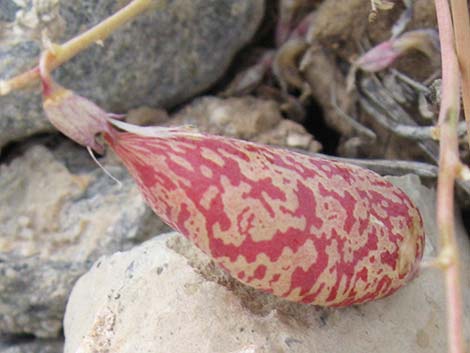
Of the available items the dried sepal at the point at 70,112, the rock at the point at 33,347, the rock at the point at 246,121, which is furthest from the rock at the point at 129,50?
the dried sepal at the point at 70,112

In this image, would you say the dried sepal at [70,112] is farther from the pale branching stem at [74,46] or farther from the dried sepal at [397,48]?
the dried sepal at [397,48]

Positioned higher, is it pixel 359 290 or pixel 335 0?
pixel 335 0

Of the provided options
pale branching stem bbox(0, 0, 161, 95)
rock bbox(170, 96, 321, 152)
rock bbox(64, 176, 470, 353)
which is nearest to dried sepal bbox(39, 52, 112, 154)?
pale branching stem bbox(0, 0, 161, 95)

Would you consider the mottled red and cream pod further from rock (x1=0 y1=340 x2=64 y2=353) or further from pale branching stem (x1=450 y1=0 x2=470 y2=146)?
rock (x1=0 y1=340 x2=64 y2=353)

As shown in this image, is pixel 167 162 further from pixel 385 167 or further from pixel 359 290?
pixel 385 167

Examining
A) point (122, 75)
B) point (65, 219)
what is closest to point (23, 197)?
point (65, 219)

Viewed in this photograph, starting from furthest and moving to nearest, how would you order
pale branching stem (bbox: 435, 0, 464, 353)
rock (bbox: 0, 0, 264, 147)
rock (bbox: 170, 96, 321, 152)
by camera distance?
rock (bbox: 170, 96, 321, 152) < rock (bbox: 0, 0, 264, 147) < pale branching stem (bbox: 435, 0, 464, 353)
